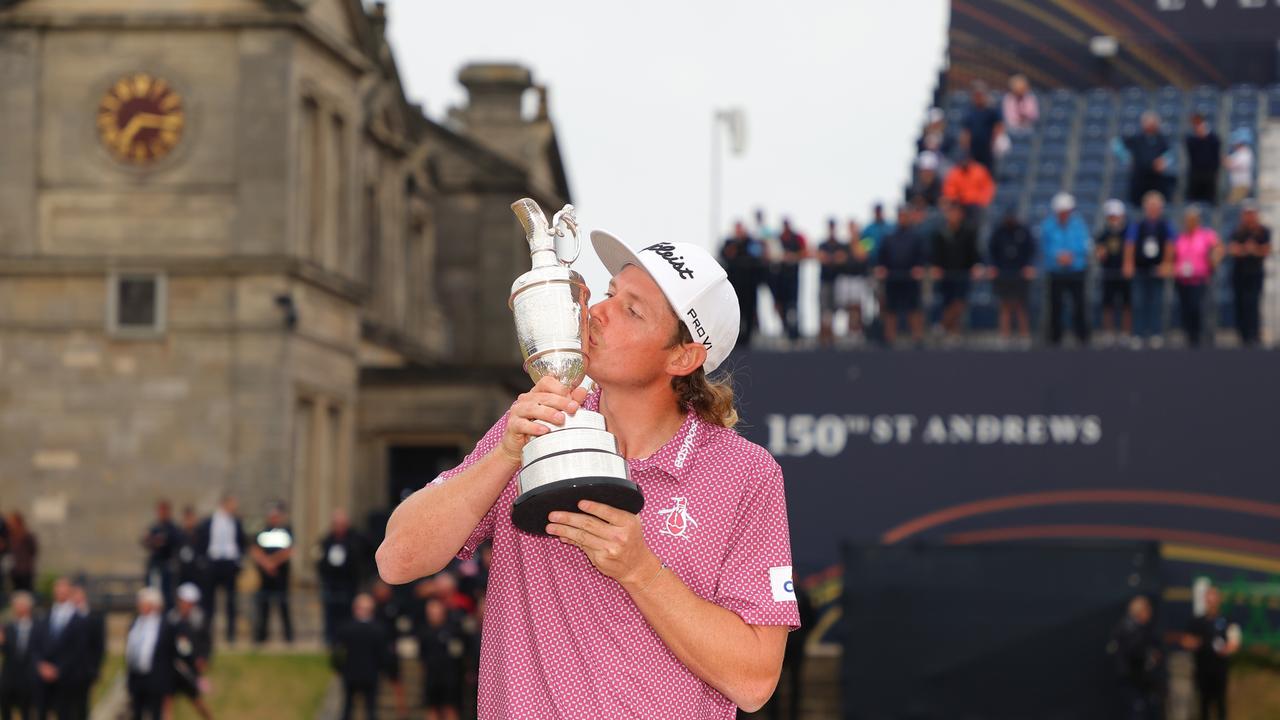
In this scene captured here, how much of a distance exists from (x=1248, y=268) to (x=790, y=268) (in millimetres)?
5106

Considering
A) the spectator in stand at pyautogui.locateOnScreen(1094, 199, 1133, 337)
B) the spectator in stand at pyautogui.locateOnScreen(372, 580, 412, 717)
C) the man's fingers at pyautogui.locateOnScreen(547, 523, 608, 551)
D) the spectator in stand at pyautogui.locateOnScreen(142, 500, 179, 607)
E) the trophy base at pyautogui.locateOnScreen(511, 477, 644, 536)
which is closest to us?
the trophy base at pyautogui.locateOnScreen(511, 477, 644, 536)

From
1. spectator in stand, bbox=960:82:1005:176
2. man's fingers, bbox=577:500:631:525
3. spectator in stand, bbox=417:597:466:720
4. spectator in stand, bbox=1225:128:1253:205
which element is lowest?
spectator in stand, bbox=417:597:466:720

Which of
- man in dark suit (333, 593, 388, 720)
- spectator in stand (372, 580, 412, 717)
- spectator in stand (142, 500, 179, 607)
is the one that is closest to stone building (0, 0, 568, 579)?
spectator in stand (142, 500, 179, 607)

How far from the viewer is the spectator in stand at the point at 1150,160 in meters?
27.4

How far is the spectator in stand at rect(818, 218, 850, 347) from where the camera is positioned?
24.3 meters

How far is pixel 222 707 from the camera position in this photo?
27.0 m

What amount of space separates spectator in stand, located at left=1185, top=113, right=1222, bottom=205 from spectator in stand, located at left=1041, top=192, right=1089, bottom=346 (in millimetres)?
3781

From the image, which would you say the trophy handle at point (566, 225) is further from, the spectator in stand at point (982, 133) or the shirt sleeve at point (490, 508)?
the spectator in stand at point (982, 133)

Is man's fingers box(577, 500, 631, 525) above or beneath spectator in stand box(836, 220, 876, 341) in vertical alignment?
beneath

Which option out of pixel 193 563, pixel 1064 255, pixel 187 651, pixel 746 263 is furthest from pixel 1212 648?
pixel 193 563

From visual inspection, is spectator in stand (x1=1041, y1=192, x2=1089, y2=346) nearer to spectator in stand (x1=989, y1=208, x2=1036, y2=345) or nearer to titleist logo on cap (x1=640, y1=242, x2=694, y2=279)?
spectator in stand (x1=989, y1=208, x2=1036, y2=345)

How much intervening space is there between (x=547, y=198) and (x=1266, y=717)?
4115 cm

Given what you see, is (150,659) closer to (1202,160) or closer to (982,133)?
(982,133)

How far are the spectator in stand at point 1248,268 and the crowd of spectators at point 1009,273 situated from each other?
0.05 ft
